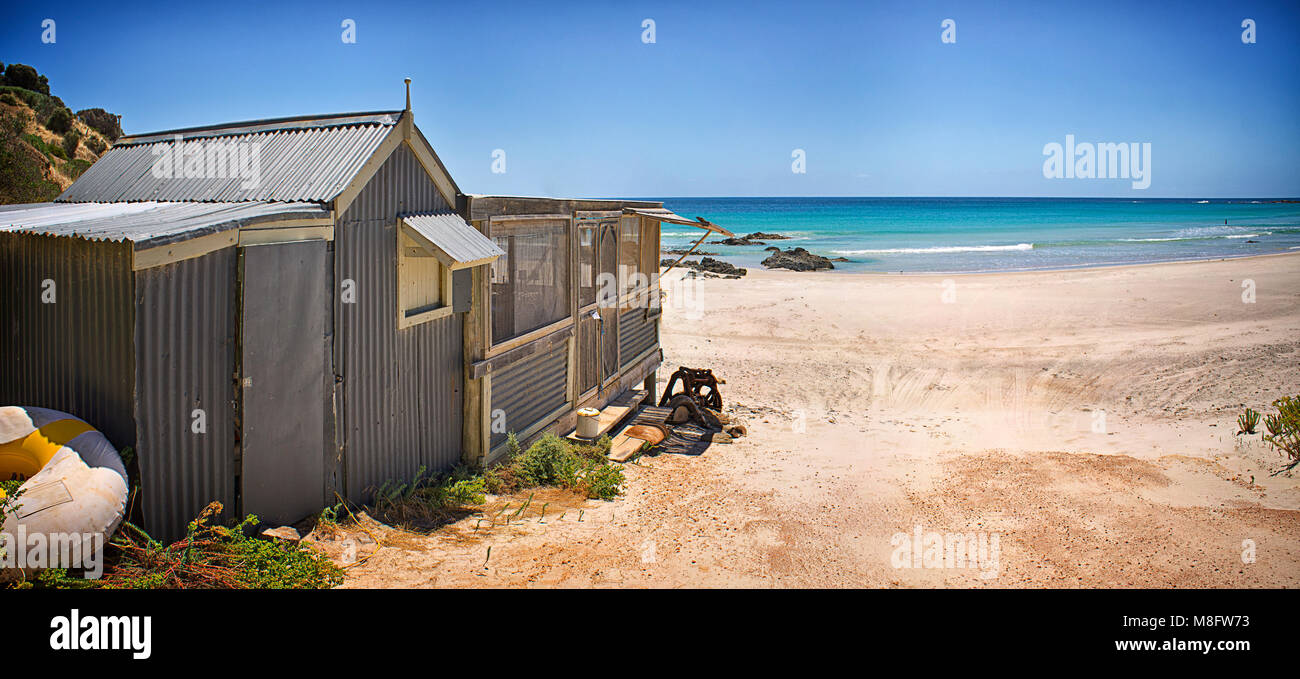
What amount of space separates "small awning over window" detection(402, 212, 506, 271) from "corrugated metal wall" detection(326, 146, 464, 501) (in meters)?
0.17

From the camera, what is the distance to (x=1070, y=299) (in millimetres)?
26453

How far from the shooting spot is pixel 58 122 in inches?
913

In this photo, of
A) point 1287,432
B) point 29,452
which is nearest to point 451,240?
point 29,452

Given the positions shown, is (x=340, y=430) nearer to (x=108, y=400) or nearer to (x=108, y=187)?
(x=108, y=400)

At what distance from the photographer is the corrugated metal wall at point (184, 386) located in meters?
4.79

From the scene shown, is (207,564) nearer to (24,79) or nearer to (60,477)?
(60,477)

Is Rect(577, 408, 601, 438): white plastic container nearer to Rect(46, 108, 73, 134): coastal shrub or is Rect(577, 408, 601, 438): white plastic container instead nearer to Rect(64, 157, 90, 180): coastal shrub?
Rect(64, 157, 90, 180): coastal shrub

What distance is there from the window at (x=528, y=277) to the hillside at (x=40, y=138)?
8726mm

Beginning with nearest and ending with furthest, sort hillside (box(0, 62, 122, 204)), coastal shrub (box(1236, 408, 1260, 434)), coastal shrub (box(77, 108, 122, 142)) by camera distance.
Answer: coastal shrub (box(1236, 408, 1260, 434))
hillside (box(0, 62, 122, 204))
coastal shrub (box(77, 108, 122, 142))

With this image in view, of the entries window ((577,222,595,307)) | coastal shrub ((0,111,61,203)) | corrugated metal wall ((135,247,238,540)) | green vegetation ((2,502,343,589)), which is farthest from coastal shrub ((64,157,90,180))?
green vegetation ((2,502,343,589))

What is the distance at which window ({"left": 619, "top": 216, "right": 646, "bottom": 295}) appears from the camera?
12.6 m

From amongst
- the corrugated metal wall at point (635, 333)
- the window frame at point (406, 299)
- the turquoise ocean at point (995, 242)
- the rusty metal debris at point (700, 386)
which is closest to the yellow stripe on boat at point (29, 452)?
the window frame at point (406, 299)
